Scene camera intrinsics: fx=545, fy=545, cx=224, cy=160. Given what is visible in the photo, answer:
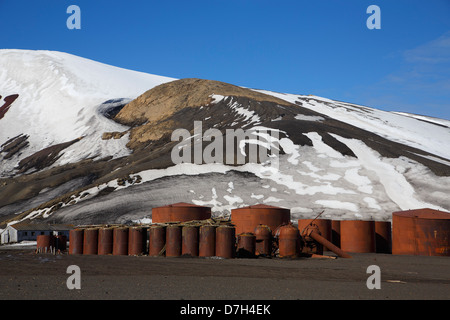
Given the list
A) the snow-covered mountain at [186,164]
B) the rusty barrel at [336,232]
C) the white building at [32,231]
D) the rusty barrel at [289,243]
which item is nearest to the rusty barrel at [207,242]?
the rusty barrel at [289,243]

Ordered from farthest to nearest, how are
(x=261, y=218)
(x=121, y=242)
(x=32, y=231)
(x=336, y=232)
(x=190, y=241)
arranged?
(x=32, y=231)
(x=336, y=232)
(x=261, y=218)
(x=121, y=242)
(x=190, y=241)

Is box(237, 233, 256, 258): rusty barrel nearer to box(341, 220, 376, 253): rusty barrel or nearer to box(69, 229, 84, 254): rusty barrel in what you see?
box(341, 220, 376, 253): rusty barrel

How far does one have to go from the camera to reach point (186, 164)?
6831cm

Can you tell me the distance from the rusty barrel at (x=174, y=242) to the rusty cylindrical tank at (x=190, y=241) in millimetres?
383

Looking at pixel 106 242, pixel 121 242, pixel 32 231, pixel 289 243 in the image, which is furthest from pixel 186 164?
pixel 289 243

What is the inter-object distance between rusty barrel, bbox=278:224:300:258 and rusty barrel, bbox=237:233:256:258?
1.73m

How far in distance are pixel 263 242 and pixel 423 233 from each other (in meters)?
12.8

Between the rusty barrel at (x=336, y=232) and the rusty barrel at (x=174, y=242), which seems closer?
the rusty barrel at (x=174, y=242)

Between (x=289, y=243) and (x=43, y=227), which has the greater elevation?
(x=43, y=227)

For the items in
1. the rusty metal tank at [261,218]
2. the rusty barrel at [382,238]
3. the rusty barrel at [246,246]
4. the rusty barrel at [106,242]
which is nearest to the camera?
the rusty barrel at [246,246]

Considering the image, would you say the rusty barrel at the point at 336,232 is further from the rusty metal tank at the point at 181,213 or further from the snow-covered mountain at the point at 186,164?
the snow-covered mountain at the point at 186,164

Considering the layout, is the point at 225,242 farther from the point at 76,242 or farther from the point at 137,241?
the point at 76,242

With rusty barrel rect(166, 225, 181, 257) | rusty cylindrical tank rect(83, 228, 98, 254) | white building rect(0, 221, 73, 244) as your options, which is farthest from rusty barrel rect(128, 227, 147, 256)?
white building rect(0, 221, 73, 244)

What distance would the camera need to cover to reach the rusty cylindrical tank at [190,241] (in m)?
34.2
